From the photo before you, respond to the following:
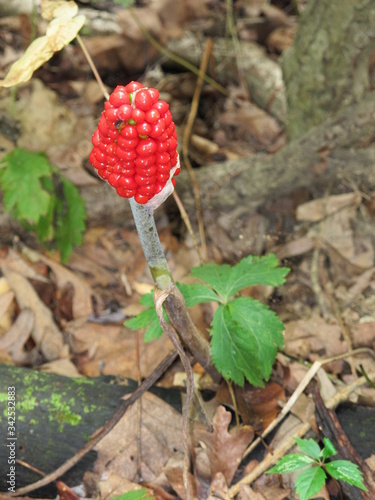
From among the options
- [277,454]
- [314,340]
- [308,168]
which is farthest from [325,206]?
[277,454]

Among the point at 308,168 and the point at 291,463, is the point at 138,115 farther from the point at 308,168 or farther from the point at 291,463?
the point at 308,168

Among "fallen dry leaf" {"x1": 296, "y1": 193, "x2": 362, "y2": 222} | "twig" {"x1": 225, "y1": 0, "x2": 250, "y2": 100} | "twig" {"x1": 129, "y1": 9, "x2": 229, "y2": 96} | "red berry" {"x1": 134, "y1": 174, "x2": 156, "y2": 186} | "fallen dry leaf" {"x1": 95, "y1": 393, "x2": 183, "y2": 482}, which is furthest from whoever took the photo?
"twig" {"x1": 225, "y1": 0, "x2": 250, "y2": 100}

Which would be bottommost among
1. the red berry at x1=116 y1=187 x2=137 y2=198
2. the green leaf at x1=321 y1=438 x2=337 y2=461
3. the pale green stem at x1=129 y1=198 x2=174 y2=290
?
the green leaf at x1=321 y1=438 x2=337 y2=461

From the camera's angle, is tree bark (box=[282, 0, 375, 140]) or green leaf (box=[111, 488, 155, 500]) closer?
green leaf (box=[111, 488, 155, 500])

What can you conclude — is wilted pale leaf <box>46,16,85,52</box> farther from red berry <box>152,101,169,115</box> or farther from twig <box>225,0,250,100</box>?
twig <box>225,0,250,100</box>

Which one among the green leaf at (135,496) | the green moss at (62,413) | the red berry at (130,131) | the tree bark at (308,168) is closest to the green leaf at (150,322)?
the green moss at (62,413)

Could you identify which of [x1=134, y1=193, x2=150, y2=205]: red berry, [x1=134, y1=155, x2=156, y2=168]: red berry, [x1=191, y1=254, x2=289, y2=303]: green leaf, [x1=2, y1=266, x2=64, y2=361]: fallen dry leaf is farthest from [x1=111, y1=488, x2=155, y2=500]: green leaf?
[x1=134, y1=155, x2=156, y2=168]: red berry

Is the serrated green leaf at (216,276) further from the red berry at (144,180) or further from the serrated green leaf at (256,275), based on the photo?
the red berry at (144,180)
